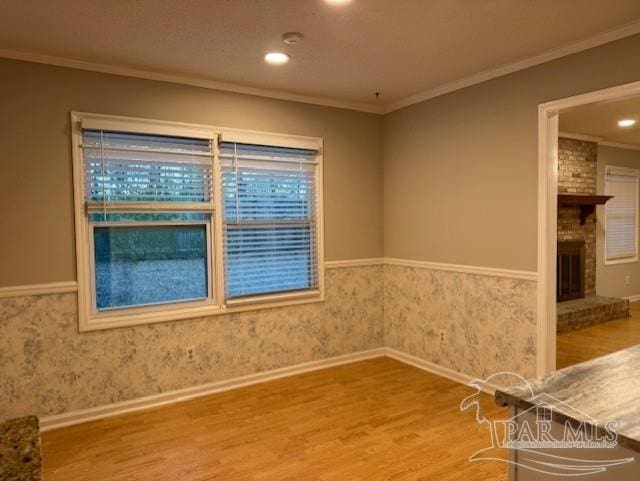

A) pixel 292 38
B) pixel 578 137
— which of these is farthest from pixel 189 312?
pixel 578 137

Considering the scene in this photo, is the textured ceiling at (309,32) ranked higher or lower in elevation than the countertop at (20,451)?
higher

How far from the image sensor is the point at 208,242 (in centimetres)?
376

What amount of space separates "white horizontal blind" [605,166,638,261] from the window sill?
5143 mm

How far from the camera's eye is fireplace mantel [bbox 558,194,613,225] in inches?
233

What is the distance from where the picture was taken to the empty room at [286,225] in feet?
8.73

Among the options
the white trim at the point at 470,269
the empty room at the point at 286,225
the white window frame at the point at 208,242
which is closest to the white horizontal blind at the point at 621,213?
the empty room at the point at 286,225

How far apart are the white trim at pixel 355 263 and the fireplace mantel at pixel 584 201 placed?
290 centimetres

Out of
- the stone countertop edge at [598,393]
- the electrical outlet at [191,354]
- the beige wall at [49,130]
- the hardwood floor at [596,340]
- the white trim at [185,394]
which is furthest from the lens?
the hardwood floor at [596,340]

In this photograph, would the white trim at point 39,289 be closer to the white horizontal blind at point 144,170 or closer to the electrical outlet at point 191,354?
the white horizontal blind at point 144,170

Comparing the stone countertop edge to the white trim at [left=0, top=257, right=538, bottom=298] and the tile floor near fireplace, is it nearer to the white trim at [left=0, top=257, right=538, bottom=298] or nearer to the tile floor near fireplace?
the white trim at [left=0, top=257, right=538, bottom=298]

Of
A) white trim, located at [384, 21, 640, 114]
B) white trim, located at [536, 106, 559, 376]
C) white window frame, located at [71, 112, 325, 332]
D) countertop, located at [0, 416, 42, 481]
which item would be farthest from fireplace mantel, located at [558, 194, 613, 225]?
countertop, located at [0, 416, 42, 481]

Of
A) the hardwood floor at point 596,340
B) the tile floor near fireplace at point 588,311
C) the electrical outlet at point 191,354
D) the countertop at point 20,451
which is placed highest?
the countertop at point 20,451

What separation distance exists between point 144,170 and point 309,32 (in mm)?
1624

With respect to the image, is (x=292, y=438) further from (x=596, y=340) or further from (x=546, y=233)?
(x=596, y=340)
